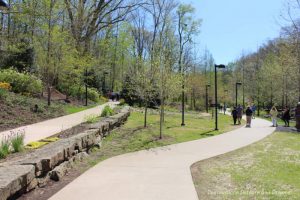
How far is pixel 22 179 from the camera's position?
5.85 meters

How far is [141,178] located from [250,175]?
2736 mm

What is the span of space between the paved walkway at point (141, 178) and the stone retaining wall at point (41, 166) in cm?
47

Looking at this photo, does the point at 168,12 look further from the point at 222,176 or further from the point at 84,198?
the point at 84,198

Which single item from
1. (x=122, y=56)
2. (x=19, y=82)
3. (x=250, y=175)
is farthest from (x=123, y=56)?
(x=250, y=175)

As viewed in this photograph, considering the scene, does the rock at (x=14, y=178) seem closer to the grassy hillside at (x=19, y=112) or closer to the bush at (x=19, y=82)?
the grassy hillside at (x=19, y=112)

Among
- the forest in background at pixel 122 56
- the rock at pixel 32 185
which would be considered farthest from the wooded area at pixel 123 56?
the rock at pixel 32 185

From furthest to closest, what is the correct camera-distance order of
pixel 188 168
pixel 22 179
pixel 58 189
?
pixel 188 168 < pixel 58 189 < pixel 22 179

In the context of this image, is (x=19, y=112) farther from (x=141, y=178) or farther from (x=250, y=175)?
(x=250, y=175)

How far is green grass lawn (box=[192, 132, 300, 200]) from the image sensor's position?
7.20m

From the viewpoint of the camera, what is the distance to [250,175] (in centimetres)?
896

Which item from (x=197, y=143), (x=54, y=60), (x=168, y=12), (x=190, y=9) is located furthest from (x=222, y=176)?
(x=190, y=9)

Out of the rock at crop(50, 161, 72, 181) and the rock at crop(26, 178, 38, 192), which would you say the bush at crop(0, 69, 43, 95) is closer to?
the rock at crop(50, 161, 72, 181)

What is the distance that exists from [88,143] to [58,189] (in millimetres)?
3770

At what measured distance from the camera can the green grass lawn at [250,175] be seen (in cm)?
720
